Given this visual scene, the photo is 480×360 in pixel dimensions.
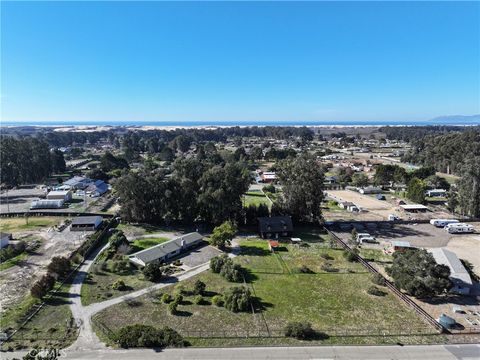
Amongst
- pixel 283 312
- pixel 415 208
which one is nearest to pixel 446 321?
pixel 283 312

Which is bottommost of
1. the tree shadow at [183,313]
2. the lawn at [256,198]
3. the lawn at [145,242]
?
the tree shadow at [183,313]

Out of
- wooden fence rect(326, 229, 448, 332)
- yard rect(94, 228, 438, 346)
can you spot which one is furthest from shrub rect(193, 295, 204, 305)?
wooden fence rect(326, 229, 448, 332)

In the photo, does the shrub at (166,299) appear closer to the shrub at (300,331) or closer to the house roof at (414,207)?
the shrub at (300,331)

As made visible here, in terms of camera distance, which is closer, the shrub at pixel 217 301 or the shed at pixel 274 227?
the shrub at pixel 217 301

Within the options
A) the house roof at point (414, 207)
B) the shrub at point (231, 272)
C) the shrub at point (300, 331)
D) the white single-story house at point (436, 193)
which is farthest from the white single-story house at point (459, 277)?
the white single-story house at point (436, 193)

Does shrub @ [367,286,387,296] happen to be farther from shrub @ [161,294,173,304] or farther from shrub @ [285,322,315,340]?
shrub @ [161,294,173,304]

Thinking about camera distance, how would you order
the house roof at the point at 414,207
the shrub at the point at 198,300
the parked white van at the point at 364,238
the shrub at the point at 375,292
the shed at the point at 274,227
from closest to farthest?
the shrub at the point at 198,300
the shrub at the point at 375,292
the parked white van at the point at 364,238
the shed at the point at 274,227
the house roof at the point at 414,207

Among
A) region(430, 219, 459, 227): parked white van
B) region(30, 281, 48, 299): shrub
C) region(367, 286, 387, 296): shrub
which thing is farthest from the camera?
region(430, 219, 459, 227): parked white van

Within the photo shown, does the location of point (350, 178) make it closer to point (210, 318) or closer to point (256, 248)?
point (256, 248)
